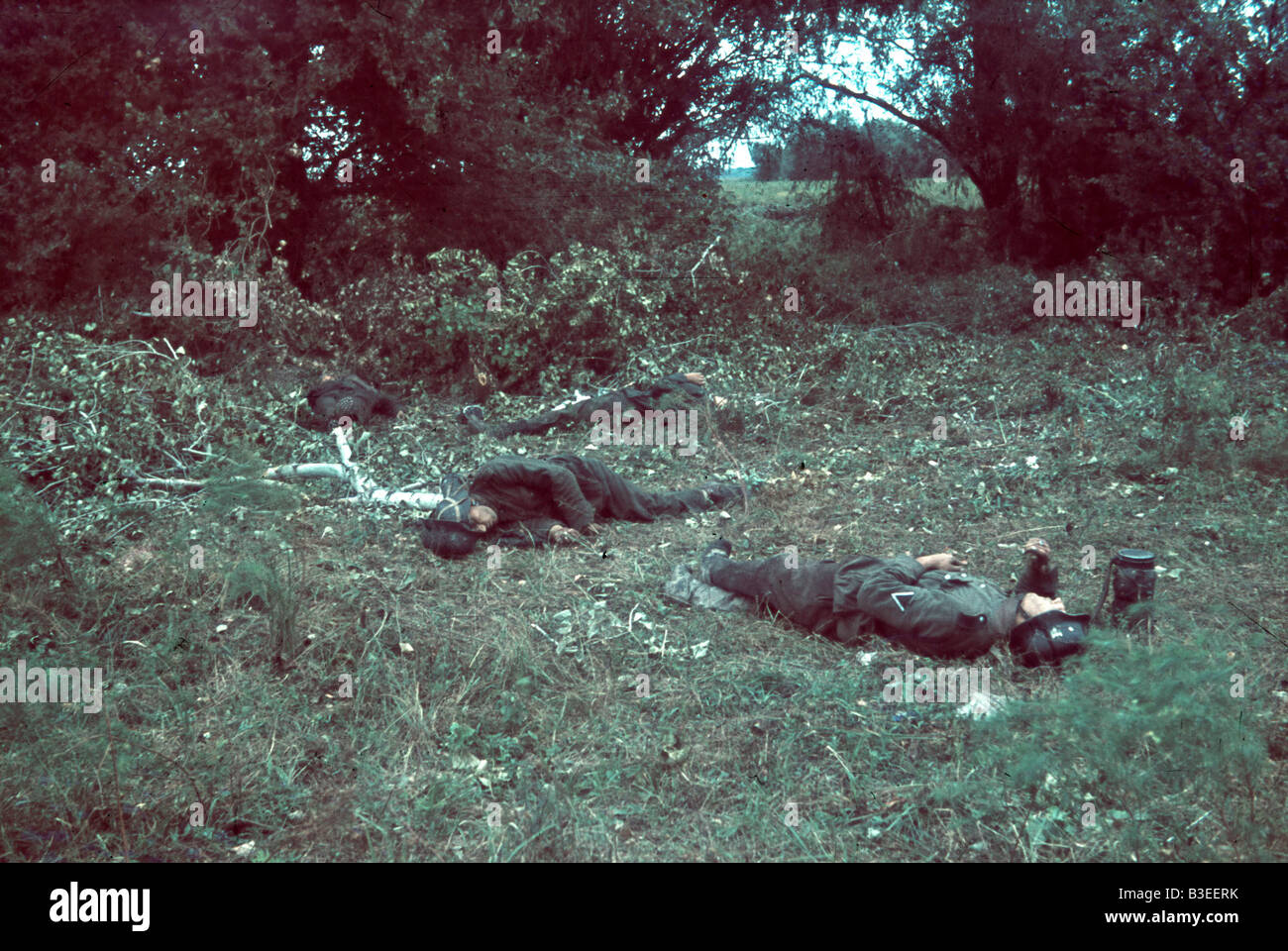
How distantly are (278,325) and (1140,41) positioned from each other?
9869 mm

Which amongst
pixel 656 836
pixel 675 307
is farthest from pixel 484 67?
pixel 656 836

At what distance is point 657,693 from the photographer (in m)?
4.09

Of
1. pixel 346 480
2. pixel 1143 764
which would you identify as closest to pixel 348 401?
pixel 346 480

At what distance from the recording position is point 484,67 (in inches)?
436

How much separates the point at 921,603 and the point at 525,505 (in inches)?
96.9

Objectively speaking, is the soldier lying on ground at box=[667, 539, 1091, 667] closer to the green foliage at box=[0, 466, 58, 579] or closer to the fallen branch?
the fallen branch

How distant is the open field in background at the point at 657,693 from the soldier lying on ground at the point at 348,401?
1359mm

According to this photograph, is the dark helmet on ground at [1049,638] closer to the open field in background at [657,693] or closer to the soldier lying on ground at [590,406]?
the open field in background at [657,693]

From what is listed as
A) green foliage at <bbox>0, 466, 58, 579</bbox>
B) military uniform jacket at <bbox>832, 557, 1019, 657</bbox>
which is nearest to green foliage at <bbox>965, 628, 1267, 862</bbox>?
military uniform jacket at <bbox>832, 557, 1019, 657</bbox>

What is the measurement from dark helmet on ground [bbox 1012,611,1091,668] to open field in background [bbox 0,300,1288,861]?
8 cm

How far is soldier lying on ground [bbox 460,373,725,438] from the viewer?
27.4ft

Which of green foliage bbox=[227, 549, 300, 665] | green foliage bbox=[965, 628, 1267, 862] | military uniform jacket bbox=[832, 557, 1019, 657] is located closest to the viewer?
green foliage bbox=[965, 628, 1267, 862]

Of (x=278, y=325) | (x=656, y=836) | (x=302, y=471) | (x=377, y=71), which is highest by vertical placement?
(x=377, y=71)
